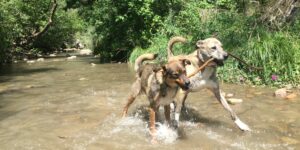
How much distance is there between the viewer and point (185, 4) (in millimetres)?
20891

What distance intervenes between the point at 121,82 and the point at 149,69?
21.8 ft

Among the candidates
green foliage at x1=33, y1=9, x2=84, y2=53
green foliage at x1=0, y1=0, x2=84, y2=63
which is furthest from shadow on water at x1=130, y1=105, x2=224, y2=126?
green foliage at x1=33, y1=9, x2=84, y2=53

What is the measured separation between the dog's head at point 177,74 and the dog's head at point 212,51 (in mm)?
1277

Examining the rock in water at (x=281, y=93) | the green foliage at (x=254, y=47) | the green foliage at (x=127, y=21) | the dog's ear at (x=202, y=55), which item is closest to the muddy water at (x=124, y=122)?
the rock in water at (x=281, y=93)

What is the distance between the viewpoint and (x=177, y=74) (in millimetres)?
6094

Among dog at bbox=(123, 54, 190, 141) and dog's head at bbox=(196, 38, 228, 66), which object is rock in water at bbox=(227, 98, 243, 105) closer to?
dog's head at bbox=(196, 38, 228, 66)

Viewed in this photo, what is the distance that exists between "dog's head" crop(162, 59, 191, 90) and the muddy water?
48.2 inches

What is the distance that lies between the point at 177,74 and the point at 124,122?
2.65 meters

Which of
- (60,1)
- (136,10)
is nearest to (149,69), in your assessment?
(136,10)

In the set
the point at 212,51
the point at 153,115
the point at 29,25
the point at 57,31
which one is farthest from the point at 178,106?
the point at 57,31

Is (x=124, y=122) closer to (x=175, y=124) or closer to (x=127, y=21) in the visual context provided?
(x=175, y=124)

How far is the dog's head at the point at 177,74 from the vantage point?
599 centimetres

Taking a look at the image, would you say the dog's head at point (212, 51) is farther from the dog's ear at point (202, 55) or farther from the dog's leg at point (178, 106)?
the dog's leg at point (178, 106)

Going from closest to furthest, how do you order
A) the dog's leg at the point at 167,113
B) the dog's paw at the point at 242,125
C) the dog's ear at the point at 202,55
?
the dog's leg at the point at 167,113 < the dog's paw at the point at 242,125 < the dog's ear at the point at 202,55
